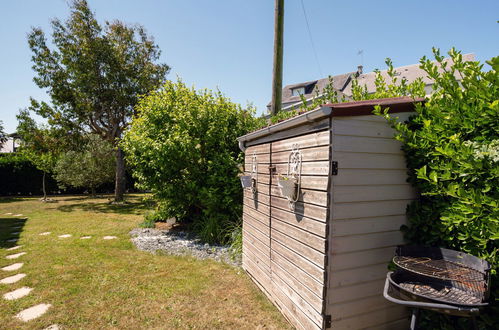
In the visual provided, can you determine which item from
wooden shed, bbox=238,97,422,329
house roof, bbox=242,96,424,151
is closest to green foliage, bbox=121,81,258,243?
wooden shed, bbox=238,97,422,329

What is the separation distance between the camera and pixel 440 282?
206 cm

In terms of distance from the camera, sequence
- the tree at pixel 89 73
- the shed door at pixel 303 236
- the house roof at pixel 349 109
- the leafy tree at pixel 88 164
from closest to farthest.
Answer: the house roof at pixel 349 109
the shed door at pixel 303 236
the tree at pixel 89 73
the leafy tree at pixel 88 164

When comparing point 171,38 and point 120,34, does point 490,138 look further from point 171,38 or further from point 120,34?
point 120,34

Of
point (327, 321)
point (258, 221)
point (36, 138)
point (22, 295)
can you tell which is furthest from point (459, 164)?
point (36, 138)

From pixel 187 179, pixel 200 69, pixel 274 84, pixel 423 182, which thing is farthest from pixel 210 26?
pixel 423 182

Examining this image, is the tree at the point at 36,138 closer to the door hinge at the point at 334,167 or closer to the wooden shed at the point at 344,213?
the wooden shed at the point at 344,213

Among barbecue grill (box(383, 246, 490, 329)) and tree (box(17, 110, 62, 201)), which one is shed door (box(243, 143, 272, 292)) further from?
tree (box(17, 110, 62, 201))

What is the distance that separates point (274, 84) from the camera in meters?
5.35

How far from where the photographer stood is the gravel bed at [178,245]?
205 inches

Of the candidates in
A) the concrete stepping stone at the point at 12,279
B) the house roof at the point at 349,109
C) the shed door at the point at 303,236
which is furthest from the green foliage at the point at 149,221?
the house roof at the point at 349,109

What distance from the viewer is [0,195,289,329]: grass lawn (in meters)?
2.96

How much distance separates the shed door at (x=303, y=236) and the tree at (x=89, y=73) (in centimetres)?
1006

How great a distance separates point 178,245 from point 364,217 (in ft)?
15.1

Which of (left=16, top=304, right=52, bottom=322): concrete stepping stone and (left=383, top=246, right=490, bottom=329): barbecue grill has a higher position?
(left=383, top=246, right=490, bottom=329): barbecue grill
